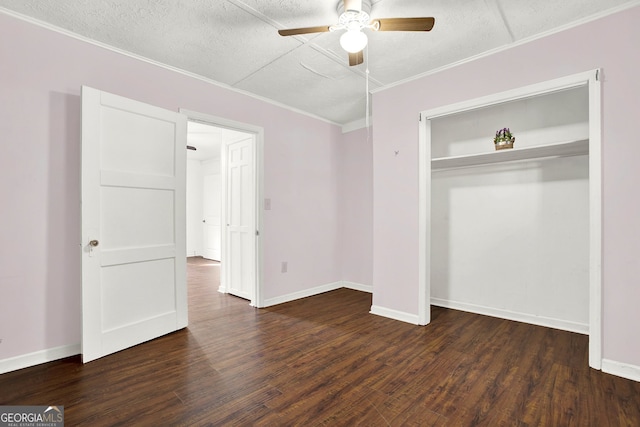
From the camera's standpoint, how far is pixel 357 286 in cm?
474

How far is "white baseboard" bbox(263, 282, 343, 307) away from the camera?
3.89 m

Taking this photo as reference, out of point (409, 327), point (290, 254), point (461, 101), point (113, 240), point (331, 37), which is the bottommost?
point (409, 327)

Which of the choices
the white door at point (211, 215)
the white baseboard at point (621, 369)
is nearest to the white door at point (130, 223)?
the white baseboard at point (621, 369)

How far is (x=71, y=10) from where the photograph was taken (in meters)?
2.20

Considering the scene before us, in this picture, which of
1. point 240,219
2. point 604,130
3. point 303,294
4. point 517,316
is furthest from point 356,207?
point 604,130

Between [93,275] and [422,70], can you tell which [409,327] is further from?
[93,275]

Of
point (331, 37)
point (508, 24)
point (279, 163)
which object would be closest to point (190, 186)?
point (279, 163)

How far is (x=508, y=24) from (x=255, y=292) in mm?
3703

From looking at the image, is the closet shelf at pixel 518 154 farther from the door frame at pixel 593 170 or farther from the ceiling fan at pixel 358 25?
the ceiling fan at pixel 358 25

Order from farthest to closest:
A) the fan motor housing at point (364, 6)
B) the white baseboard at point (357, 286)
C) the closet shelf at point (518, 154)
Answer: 1. the white baseboard at point (357, 286)
2. the closet shelf at point (518, 154)
3. the fan motor housing at point (364, 6)

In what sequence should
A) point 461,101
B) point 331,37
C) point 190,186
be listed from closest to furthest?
point 331,37 → point 461,101 → point 190,186

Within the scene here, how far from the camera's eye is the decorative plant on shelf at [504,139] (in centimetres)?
305

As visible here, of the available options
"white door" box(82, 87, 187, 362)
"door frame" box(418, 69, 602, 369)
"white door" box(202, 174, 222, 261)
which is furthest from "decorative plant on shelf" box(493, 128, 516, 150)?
"white door" box(202, 174, 222, 261)

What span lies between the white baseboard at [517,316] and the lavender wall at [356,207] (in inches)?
47.6
